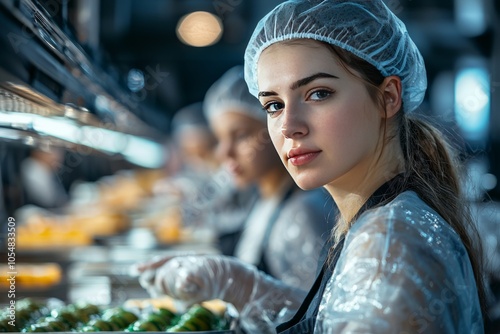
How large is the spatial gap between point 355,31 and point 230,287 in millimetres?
1098

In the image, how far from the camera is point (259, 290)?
247 centimetres

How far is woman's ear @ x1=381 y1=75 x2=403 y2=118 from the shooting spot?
68.9 inches

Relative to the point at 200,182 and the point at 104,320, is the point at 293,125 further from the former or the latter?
the point at 200,182

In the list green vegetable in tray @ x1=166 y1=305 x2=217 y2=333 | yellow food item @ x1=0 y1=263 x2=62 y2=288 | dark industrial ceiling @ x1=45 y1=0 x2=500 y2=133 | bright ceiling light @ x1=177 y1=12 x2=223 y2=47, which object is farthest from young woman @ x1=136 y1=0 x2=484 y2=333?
bright ceiling light @ x1=177 y1=12 x2=223 y2=47

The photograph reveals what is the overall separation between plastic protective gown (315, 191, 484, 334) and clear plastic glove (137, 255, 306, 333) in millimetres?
917

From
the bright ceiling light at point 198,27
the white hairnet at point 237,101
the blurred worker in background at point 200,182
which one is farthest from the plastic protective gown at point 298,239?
the bright ceiling light at point 198,27

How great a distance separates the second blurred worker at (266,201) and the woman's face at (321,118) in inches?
59.2

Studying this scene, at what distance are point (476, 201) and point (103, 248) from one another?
332cm

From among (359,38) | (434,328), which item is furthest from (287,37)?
(434,328)

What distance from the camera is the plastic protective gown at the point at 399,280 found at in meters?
1.35

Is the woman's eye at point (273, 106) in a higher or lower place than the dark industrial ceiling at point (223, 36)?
lower

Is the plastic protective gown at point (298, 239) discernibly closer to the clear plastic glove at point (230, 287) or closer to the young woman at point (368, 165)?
the clear plastic glove at point (230, 287)

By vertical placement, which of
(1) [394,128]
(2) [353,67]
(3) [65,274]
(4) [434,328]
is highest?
(2) [353,67]

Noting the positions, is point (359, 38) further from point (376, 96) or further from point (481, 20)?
point (481, 20)
